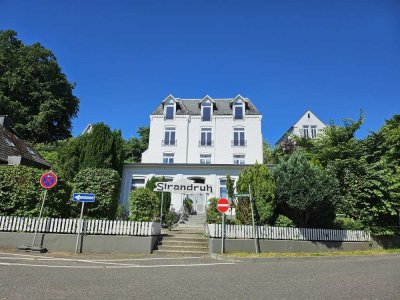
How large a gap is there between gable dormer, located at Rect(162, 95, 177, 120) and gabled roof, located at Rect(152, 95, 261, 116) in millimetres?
466

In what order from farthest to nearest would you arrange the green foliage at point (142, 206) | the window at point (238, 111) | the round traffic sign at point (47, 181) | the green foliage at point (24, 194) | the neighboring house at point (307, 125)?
the neighboring house at point (307, 125) → the window at point (238, 111) → the green foliage at point (142, 206) → the green foliage at point (24, 194) → the round traffic sign at point (47, 181)

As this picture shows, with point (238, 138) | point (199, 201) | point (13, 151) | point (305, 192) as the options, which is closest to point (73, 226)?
point (305, 192)

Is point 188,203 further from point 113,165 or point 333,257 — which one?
point 333,257

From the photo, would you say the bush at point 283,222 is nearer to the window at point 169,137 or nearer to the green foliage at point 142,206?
the green foliage at point 142,206

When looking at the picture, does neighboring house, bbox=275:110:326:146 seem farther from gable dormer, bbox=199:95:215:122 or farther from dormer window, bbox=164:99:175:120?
dormer window, bbox=164:99:175:120

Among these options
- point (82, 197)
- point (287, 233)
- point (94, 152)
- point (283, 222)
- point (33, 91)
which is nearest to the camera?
point (82, 197)

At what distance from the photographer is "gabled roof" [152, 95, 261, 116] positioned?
36.8 m

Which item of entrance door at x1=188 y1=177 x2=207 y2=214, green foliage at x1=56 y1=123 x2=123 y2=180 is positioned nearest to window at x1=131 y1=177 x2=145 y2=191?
entrance door at x1=188 y1=177 x2=207 y2=214

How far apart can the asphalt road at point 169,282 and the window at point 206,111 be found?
28.0m

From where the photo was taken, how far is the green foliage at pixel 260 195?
1478cm

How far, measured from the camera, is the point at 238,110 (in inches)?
1441

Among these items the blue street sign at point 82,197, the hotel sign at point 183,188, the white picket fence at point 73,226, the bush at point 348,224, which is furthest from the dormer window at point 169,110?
the blue street sign at point 82,197

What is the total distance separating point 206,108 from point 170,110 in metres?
4.58

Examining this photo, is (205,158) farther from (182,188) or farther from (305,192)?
(305,192)
